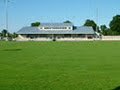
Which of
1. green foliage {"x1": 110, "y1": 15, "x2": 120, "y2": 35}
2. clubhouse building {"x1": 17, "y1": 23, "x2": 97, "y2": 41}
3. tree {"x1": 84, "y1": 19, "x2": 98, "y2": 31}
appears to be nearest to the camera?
clubhouse building {"x1": 17, "y1": 23, "x2": 97, "y2": 41}

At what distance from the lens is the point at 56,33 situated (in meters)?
125

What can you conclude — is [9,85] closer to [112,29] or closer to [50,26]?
[50,26]

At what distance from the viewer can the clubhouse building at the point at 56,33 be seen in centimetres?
12500

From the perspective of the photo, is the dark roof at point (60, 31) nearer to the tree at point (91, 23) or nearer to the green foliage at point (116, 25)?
the green foliage at point (116, 25)

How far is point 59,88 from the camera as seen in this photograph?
10.5m

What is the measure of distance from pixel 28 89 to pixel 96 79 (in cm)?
314

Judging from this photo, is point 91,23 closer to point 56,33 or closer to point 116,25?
point 116,25

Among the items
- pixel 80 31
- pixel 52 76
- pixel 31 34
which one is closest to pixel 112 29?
pixel 80 31

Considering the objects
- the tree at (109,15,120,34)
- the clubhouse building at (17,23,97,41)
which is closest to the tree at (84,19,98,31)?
the tree at (109,15,120,34)

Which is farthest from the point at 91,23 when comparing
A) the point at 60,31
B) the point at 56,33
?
the point at 56,33

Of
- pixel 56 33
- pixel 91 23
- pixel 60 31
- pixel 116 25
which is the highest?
pixel 91 23

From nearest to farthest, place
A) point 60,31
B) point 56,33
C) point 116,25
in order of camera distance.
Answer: point 56,33, point 60,31, point 116,25

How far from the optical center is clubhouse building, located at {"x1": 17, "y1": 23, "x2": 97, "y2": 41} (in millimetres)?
125000

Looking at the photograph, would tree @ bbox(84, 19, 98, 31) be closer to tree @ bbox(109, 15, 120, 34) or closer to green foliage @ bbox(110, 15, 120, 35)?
tree @ bbox(109, 15, 120, 34)
